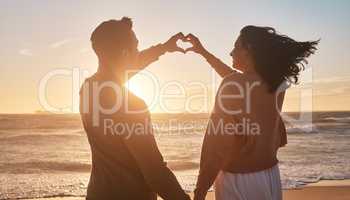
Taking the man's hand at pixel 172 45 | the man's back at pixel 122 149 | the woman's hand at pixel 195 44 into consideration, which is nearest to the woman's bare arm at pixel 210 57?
the woman's hand at pixel 195 44

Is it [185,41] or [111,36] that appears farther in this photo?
[185,41]

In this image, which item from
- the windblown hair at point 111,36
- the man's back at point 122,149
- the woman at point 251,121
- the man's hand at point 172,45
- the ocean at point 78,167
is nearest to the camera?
the man's back at point 122,149

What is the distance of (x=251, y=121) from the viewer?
2.92 meters

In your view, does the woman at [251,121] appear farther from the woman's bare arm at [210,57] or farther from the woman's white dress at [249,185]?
the woman's bare arm at [210,57]

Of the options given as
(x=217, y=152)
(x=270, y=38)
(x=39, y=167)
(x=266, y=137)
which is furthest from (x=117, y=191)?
(x=39, y=167)

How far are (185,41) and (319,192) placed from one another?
26.1 ft

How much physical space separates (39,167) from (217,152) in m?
13.5

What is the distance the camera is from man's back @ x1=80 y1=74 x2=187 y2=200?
8.73 ft

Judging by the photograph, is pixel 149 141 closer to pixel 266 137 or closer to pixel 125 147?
pixel 125 147

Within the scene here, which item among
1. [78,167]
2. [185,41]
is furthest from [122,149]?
[78,167]

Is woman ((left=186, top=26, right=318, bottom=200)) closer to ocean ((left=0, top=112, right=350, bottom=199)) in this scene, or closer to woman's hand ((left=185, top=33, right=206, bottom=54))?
woman's hand ((left=185, top=33, right=206, bottom=54))

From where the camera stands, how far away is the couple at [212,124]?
8.83ft

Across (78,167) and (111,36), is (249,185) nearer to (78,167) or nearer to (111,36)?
(111,36)

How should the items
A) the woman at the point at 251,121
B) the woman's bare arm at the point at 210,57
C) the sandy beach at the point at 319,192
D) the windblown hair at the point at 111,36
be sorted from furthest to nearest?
the sandy beach at the point at 319,192 < the woman's bare arm at the point at 210,57 < the woman at the point at 251,121 < the windblown hair at the point at 111,36
